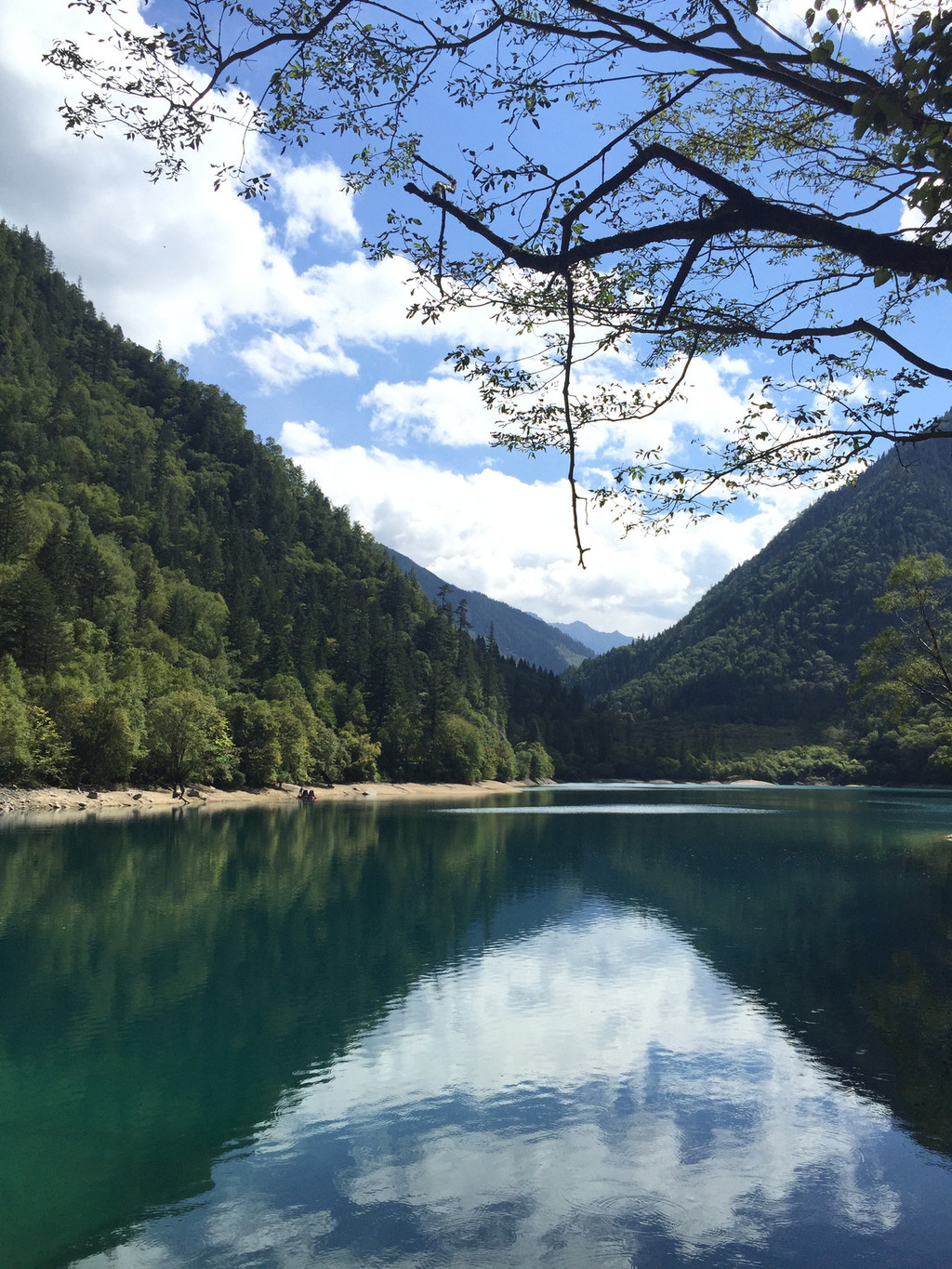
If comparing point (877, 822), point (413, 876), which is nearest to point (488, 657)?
point (877, 822)

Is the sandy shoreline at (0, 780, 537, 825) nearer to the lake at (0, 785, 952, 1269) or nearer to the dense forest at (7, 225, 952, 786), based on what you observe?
the dense forest at (7, 225, 952, 786)

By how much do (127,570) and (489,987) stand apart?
10487 centimetres

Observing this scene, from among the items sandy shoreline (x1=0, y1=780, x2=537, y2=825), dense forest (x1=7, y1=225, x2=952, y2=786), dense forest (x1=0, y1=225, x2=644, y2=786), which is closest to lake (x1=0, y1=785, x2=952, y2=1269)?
dense forest (x1=7, y1=225, x2=952, y2=786)

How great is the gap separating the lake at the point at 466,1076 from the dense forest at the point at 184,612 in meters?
43.6

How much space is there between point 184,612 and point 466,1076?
107760mm

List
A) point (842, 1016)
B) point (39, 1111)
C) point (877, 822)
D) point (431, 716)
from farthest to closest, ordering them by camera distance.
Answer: point (431, 716), point (877, 822), point (842, 1016), point (39, 1111)

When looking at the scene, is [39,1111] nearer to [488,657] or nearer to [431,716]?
[431,716]

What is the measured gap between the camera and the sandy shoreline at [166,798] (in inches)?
2511

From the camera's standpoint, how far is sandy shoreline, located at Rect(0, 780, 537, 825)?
63.8 meters

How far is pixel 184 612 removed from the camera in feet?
380

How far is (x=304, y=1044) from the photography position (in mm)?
17797

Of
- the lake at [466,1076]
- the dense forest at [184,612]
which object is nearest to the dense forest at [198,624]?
the dense forest at [184,612]

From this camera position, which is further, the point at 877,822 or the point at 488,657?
the point at 488,657

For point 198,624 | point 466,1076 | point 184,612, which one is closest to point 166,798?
point 184,612
